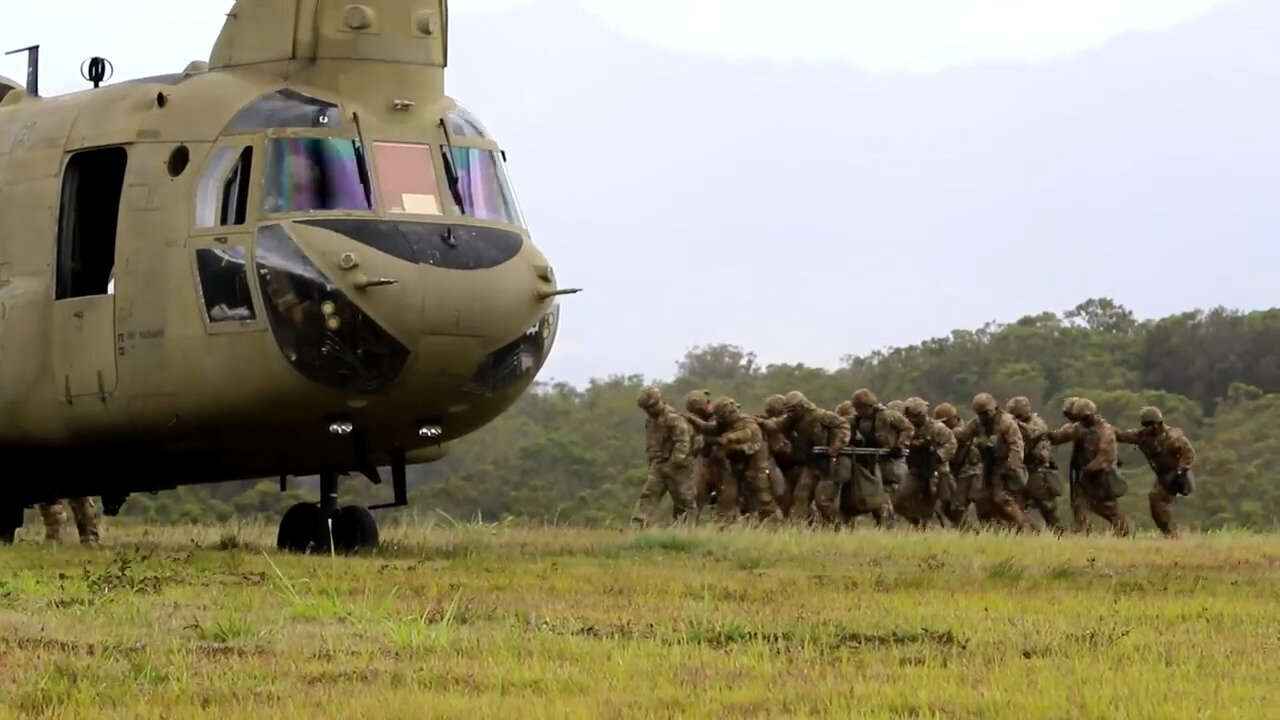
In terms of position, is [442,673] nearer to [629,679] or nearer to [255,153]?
[629,679]

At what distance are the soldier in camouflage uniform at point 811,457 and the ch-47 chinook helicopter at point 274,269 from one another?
9.54 metres

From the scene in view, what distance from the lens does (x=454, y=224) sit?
17297mm

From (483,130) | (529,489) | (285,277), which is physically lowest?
(529,489)

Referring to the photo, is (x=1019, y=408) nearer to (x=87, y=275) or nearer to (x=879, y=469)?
(x=879, y=469)

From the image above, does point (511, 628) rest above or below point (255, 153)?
below

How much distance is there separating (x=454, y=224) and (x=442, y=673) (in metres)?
6.90

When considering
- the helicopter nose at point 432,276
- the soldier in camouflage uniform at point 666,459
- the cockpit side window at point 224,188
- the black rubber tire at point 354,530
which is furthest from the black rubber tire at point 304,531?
the soldier in camouflage uniform at point 666,459

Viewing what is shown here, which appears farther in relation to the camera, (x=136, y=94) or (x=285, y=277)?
(x=136, y=94)

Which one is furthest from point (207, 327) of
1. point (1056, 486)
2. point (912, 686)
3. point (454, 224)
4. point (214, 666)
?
point (1056, 486)

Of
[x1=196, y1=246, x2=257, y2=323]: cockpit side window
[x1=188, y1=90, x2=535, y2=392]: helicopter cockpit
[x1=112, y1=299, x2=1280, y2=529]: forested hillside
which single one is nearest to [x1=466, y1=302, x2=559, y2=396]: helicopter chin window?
[x1=188, y1=90, x2=535, y2=392]: helicopter cockpit

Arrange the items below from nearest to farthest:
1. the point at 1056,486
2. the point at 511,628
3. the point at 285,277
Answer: the point at 511,628, the point at 285,277, the point at 1056,486

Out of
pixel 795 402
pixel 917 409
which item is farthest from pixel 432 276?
pixel 917 409

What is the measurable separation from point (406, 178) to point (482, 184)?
2.21 ft

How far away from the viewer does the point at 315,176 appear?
17.2 m
